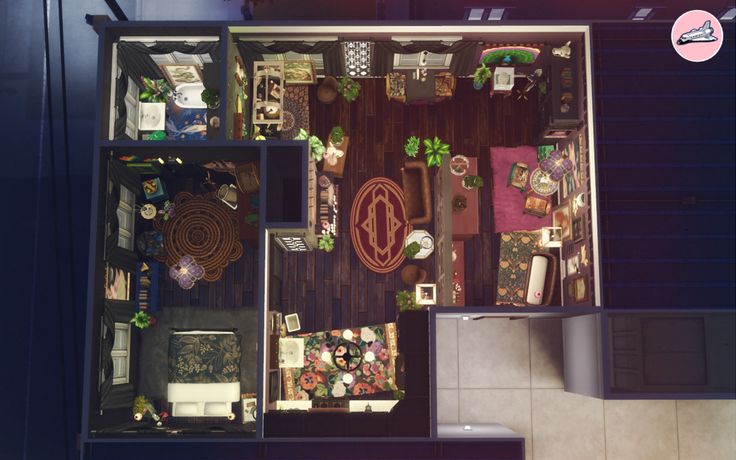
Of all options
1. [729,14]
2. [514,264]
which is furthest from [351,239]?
[729,14]

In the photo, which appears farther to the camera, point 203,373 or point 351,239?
point 351,239

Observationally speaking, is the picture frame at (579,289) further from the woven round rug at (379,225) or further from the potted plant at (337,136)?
the potted plant at (337,136)

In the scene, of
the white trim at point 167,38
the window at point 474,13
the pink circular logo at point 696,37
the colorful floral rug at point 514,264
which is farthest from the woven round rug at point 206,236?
the pink circular logo at point 696,37

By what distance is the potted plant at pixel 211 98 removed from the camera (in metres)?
6.48

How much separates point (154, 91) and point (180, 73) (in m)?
0.36

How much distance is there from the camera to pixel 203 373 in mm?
6703

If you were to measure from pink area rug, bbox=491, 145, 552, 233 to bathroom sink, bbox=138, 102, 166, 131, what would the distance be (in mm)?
3964

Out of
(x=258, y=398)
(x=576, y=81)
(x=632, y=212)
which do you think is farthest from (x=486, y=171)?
(x=258, y=398)

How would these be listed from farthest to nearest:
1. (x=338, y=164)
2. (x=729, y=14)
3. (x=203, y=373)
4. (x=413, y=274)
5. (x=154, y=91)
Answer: (x=338, y=164) → (x=413, y=274) → (x=729, y=14) → (x=154, y=91) → (x=203, y=373)

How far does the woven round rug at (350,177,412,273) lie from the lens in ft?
24.1

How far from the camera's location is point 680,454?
678cm

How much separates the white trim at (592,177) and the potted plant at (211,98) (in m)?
3.91

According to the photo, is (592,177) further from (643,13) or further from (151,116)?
(151,116)

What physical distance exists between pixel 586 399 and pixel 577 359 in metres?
0.82
